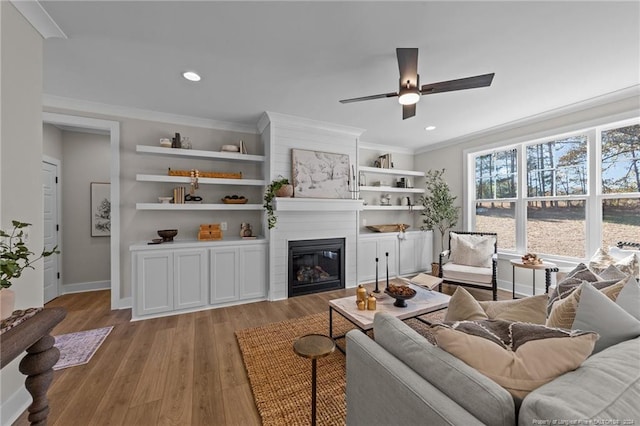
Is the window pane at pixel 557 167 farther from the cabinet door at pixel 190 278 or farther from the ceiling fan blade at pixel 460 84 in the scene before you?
the cabinet door at pixel 190 278

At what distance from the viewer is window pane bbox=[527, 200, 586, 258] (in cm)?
340

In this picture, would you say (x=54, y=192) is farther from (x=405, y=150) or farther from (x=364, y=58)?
(x=405, y=150)

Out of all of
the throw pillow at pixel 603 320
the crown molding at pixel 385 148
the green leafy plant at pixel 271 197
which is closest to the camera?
the throw pillow at pixel 603 320

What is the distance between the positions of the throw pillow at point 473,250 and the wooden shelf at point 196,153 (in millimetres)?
3326

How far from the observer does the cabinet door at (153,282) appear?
2.93m

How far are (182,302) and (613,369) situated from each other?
3.61 meters

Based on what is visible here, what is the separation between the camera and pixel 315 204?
375 cm

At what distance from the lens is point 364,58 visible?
2193mm

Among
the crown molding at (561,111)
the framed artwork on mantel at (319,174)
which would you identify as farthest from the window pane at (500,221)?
the framed artwork on mantel at (319,174)

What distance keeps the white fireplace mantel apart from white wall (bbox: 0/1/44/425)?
224 cm

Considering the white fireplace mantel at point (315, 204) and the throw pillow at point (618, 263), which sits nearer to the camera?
the throw pillow at point (618, 263)

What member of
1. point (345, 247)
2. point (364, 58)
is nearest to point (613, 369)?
point (364, 58)

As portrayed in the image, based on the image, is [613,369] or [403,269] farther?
[403,269]

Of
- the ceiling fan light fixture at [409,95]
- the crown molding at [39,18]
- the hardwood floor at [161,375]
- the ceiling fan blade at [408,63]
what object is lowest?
the hardwood floor at [161,375]
